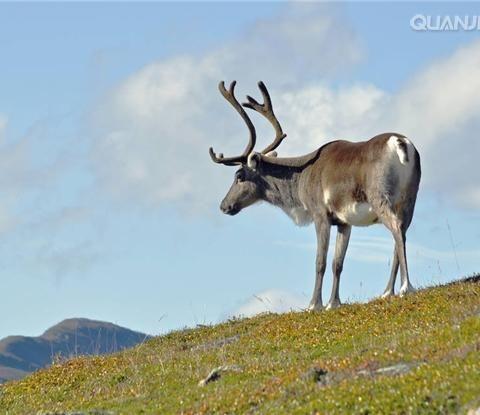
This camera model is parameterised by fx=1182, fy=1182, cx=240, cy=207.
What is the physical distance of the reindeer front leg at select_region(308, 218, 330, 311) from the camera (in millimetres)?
27781

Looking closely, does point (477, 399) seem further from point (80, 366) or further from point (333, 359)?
point (80, 366)

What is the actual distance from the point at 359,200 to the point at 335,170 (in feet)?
4.06

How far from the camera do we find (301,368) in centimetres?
1859

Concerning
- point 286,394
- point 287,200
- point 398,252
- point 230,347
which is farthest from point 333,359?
point 287,200

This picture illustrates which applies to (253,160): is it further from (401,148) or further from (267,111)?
(401,148)

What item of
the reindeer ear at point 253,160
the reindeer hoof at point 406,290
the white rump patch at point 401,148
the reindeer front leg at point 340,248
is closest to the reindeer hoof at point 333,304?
the reindeer front leg at point 340,248

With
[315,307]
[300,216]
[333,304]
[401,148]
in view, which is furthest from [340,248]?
[401,148]

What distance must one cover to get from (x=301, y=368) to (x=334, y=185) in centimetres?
942

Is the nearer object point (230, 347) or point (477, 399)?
point (477, 399)

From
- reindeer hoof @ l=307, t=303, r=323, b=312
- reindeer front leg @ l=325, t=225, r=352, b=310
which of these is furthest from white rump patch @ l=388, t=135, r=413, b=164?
reindeer hoof @ l=307, t=303, r=323, b=312

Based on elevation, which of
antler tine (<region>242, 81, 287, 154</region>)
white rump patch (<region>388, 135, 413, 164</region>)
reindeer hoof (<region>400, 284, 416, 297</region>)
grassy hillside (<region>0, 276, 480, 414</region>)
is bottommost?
grassy hillside (<region>0, 276, 480, 414</region>)

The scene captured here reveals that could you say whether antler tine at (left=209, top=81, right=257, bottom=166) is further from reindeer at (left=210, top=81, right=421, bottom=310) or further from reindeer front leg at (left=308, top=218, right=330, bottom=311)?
reindeer front leg at (left=308, top=218, right=330, bottom=311)

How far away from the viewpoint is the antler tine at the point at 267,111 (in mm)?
31031

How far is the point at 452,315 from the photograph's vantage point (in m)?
21.8
